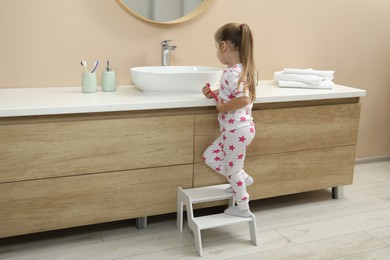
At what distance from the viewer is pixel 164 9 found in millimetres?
2555

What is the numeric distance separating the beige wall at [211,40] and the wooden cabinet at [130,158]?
48 centimetres

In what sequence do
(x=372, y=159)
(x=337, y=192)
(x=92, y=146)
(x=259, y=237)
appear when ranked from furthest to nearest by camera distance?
(x=372, y=159)
(x=337, y=192)
(x=259, y=237)
(x=92, y=146)

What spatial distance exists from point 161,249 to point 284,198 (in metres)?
0.90

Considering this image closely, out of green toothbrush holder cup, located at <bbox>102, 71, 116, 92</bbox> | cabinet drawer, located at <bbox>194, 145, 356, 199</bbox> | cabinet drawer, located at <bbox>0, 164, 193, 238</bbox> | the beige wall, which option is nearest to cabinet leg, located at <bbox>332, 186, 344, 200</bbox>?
cabinet drawer, located at <bbox>194, 145, 356, 199</bbox>

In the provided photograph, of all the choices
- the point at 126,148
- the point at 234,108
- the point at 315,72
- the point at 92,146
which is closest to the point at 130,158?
the point at 126,148

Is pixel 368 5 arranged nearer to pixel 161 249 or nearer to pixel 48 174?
pixel 161 249

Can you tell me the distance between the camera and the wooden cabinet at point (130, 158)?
6.61 ft

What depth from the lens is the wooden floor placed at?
216 centimetres

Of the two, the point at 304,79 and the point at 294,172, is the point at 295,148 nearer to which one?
the point at 294,172

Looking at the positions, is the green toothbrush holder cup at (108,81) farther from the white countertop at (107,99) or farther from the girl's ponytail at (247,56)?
the girl's ponytail at (247,56)

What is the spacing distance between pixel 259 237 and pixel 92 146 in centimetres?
88

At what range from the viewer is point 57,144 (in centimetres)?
203

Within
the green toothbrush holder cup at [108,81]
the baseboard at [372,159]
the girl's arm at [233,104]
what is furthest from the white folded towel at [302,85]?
the baseboard at [372,159]

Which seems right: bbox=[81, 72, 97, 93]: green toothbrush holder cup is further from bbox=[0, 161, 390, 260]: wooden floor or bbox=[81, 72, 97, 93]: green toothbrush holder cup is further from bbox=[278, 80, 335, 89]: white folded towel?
bbox=[278, 80, 335, 89]: white folded towel
